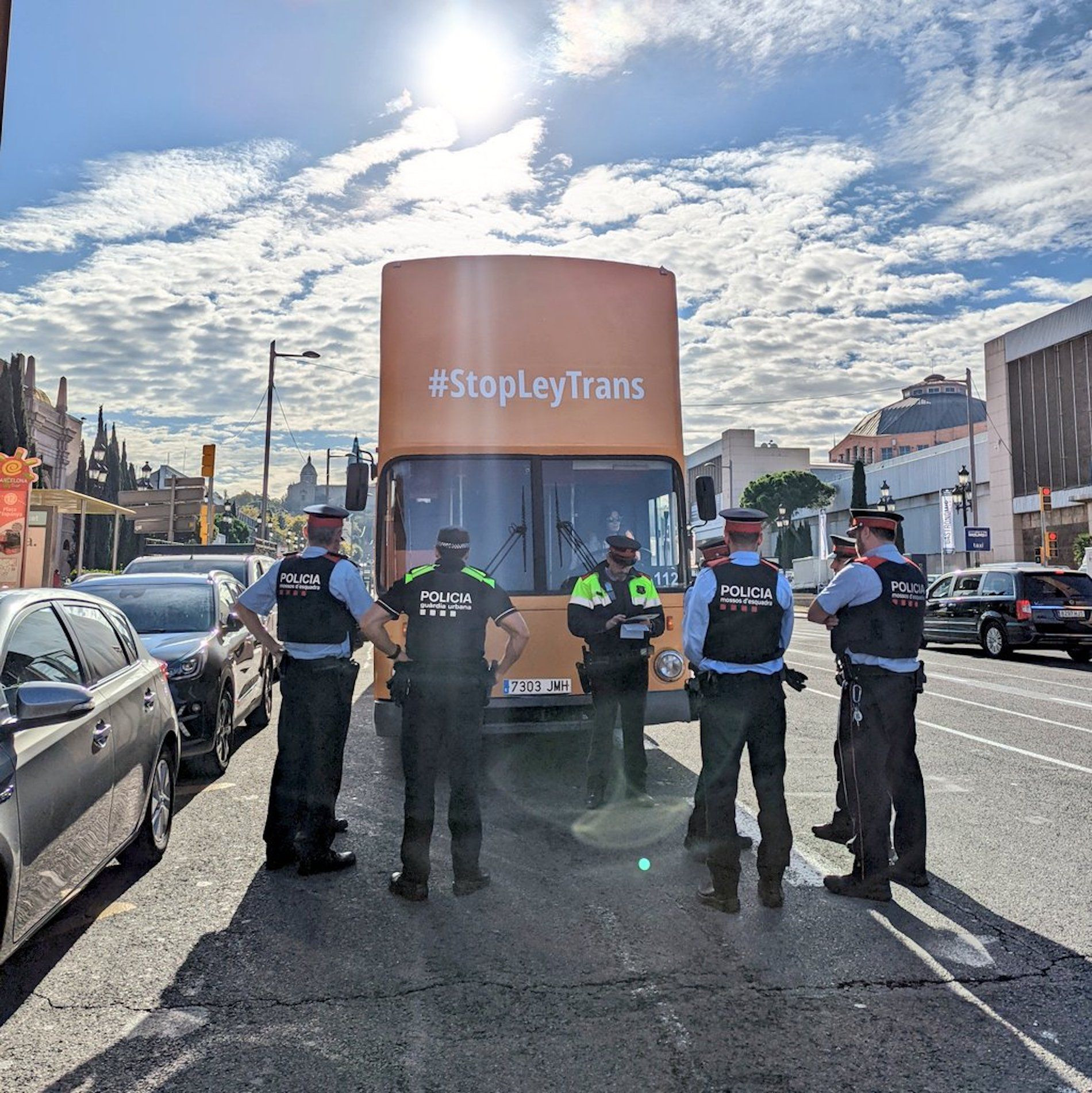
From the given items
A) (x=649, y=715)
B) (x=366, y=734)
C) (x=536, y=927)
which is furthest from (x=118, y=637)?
(x=366, y=734)

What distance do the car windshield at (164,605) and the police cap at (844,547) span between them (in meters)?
5.07

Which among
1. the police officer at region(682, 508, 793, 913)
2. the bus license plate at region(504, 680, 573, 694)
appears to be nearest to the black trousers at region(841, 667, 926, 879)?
the police officer at region(682, 508, 793, 913)

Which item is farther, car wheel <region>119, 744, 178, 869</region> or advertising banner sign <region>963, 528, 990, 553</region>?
advertising banner sign <region>963, 528, 990, 553</region>

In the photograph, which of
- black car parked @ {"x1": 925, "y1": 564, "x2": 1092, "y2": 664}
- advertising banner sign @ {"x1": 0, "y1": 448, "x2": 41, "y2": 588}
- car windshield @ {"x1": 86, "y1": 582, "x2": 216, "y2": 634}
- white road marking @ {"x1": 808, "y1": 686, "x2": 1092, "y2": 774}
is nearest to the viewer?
white road marking @ {"x1": 808, "y1": 686, "x2": 1092, "y2": 774}

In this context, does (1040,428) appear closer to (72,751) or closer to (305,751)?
(305,751)

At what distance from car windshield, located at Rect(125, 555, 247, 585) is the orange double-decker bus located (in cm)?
485

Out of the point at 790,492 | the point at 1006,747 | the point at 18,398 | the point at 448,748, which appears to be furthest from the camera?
the point at 790,492

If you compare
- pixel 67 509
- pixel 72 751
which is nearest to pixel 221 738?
pixel 72 751

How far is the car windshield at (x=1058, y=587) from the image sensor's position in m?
17.8

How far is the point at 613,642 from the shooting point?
6.68m

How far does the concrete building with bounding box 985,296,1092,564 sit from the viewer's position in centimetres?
4250

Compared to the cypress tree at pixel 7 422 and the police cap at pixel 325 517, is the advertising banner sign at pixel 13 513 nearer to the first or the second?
the cypress tree at pixel 7 422

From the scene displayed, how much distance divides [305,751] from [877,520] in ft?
10.8

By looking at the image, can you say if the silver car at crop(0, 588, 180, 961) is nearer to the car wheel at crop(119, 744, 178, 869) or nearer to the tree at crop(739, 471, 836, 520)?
the car wheel at crop(119, 744, 178, 869)
